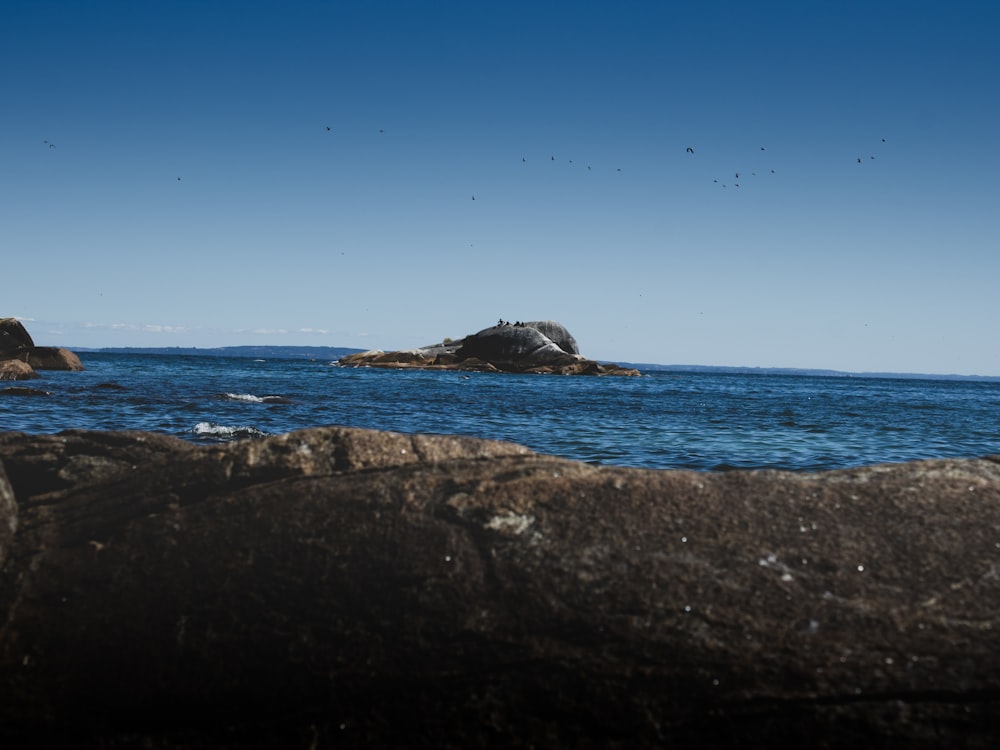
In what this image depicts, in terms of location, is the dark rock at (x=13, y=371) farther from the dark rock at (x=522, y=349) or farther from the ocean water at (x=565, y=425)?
the dark rock at (x=522, y=349)

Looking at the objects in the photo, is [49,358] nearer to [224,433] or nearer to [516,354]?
[224,433]

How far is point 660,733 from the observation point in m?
3.15

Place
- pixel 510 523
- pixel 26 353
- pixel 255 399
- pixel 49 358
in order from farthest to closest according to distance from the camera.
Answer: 1. pixel 49 358
2. pixel 26 353
3. pixel 255 399
4. pixel 510 523

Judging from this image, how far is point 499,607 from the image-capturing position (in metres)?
3.84

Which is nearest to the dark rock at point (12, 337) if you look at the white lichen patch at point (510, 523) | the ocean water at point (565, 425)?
the ocean water at point (565, 425)

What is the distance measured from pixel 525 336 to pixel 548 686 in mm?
72189

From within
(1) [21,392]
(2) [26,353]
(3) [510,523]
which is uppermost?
(2) [26,353]

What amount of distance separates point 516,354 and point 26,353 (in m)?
45.8

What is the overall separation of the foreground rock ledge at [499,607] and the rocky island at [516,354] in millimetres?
67588

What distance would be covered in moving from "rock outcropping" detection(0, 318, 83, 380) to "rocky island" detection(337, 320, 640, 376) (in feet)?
129

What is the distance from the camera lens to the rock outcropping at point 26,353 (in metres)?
32.0

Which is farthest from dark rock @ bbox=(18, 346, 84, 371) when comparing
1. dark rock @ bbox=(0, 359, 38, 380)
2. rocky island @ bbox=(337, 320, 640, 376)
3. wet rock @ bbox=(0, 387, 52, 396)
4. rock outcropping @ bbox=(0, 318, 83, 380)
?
rocky island @ bbox=(337, 320, 640, 376)

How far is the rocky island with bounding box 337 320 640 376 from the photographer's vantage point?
7494 cm

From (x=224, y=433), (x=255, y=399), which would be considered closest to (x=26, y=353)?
(x=255, y=399)
